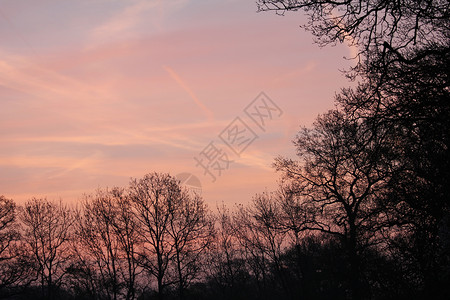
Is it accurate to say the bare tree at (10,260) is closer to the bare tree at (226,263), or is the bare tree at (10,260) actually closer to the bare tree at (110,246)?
the bare tree at (110,246)

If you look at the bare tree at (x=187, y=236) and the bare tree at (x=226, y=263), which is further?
the bare tree at (x=226, y=263)

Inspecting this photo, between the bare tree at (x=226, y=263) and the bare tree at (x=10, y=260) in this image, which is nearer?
the bare tree at (x=10, y=260)

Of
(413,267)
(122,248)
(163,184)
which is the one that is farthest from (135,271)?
(413,267)

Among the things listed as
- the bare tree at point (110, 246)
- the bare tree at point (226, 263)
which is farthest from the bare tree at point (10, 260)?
the bare tree at point (226, 263)

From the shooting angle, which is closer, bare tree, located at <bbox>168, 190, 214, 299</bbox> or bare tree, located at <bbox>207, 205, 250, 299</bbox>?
bare tree, located at <bbox>168, 190, 214, 299</bbox>

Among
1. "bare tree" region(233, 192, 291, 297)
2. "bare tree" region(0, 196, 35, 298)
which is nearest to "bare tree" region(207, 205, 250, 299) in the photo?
"bare tree" region(233, 192, 291, 297)

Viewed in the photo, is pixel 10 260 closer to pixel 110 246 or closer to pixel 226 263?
pixel 110 246

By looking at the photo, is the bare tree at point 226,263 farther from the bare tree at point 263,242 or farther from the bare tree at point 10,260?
the bare tree at point 10,260

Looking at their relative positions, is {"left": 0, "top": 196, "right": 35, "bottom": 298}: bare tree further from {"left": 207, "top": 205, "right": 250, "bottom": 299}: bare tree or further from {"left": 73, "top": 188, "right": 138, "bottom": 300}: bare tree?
{"left": 207, "top": 205, "right": 250, "bottom": 299}: bare tree

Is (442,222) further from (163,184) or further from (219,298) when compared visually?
(219,298)

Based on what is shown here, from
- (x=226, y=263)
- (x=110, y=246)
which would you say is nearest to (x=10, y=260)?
(x=110, y=246)

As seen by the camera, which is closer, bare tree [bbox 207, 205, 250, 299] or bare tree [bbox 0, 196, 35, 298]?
bare tree [bbox 0, 196, 35, 298]

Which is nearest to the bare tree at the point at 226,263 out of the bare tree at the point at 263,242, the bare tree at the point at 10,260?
the bare tree at the point at 263,242

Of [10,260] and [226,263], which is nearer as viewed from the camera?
[10,260]
